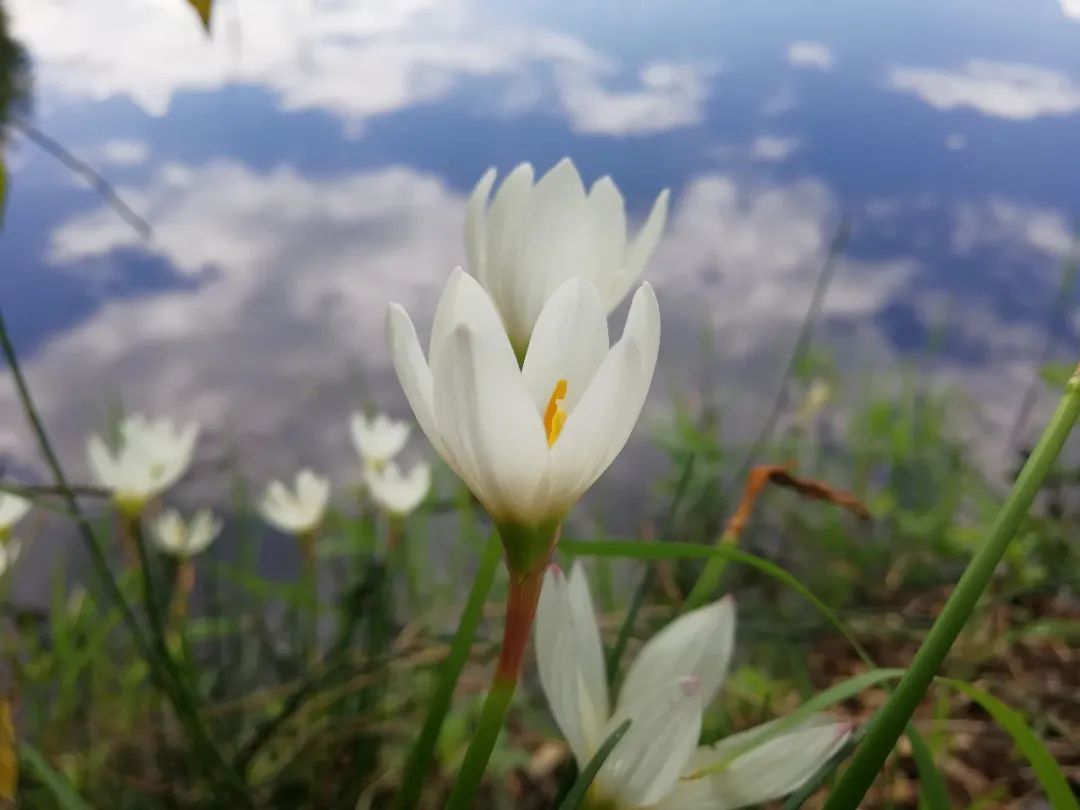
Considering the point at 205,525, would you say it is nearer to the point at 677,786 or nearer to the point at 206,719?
the point at 206,719

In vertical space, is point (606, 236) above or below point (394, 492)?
above

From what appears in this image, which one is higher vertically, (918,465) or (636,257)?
(636,257)

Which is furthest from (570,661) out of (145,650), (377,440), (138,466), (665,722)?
(377,440)

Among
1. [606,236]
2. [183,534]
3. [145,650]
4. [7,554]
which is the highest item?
[606,236]

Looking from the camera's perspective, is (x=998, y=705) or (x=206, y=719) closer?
(x=998, y=705)

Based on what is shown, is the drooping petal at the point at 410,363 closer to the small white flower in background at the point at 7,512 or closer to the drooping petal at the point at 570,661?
the drooping petal at the point at 570,661

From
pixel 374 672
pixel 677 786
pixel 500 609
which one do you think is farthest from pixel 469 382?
pixel 500 609

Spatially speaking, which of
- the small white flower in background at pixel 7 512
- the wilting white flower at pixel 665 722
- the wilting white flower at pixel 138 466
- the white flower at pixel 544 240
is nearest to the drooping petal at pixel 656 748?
the wilting white flower at pixel 665 722

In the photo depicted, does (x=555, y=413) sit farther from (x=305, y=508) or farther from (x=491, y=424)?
(x=305, y=508)
